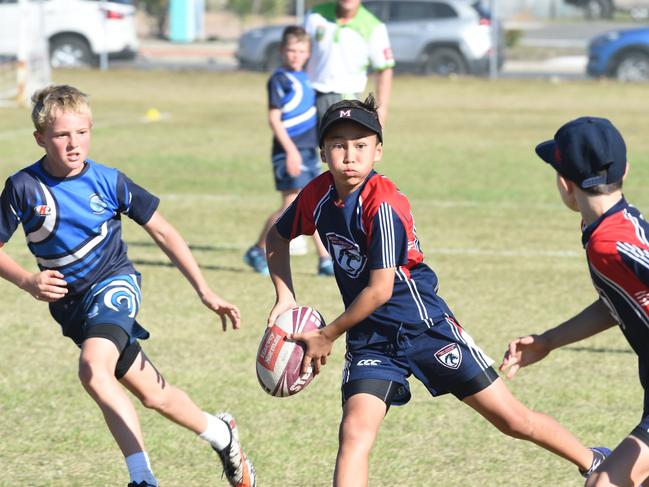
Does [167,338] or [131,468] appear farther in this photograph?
[167,338]

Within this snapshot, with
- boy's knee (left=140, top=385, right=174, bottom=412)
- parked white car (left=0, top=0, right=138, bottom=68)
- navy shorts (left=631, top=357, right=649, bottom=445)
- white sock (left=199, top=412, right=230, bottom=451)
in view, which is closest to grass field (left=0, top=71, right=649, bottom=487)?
white sock (left=199, top=412, right=230, bottom=451)

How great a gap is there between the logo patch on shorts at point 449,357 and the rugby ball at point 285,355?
56cm

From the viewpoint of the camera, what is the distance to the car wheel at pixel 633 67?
3225 centimetres

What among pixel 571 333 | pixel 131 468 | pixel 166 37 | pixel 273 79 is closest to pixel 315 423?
pixel 131 468

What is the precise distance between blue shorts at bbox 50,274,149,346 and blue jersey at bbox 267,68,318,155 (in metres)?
5.56

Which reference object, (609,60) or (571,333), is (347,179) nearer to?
(571,333)

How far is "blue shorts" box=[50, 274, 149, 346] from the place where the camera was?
5.45 m

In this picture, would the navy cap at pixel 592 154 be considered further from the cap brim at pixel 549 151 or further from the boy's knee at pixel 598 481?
the boy's knee at pixel 598 481

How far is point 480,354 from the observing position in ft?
16.9

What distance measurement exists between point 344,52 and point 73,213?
20.7ft

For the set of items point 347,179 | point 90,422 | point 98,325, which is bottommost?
point 90,422

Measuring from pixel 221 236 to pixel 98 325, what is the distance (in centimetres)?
757

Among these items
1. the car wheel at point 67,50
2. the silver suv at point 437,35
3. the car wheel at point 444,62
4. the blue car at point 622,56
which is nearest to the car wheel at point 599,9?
the blue car at point 622,56

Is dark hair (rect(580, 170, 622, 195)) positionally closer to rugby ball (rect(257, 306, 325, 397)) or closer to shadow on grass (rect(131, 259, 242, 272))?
rugby ball (rect(257, 306, 325, 397))
